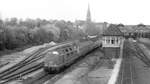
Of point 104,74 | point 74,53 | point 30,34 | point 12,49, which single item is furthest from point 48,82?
point 30,34

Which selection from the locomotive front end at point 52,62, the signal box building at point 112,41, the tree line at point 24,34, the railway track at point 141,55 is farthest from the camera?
the tree line at point 24,34

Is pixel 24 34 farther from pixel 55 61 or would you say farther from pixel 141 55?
pixel 55 61

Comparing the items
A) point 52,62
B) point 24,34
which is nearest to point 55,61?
point 52,62

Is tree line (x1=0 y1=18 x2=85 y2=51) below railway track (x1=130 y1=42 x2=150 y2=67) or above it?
above

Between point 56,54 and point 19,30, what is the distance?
37.8 metres

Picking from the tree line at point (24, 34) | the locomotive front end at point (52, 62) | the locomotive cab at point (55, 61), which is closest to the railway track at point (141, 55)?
the locomotive cab at point (55, 61)

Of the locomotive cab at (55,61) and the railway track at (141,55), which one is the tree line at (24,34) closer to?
the locomotive cab at (55,61)

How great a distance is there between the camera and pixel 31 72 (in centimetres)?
2833

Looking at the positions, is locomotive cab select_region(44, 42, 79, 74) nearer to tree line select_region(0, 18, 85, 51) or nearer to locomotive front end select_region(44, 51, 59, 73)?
locomotive front end select_region(44, 51, 59, 73)

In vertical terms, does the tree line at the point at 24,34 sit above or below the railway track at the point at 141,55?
above

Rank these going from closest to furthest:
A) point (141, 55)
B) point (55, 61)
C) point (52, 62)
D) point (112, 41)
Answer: point (55, 61), point (52, 62), point (112, 41), point (141, 55)

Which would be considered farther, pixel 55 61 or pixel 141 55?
pixel 141 55

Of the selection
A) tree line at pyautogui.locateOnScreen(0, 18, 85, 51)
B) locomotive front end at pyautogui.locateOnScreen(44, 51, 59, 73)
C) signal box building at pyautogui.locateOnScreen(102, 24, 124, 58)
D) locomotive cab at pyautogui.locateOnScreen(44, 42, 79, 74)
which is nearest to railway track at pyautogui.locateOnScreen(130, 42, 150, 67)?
signal box building at pyautogui.locateOnScreen(102, 24, 124, 58)

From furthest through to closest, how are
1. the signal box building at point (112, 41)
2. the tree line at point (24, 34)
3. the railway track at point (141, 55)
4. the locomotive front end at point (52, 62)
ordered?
the tree line at point (24, 34) < the railway track at point (141, 55) < the signal box building at point (112, 41) < the locomotive front end at point (52, 62)
